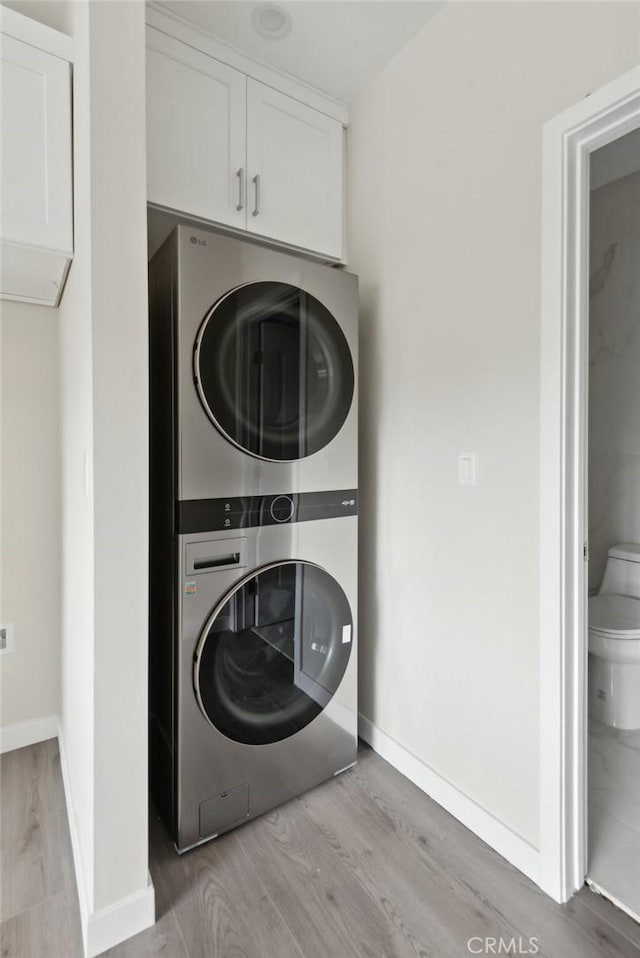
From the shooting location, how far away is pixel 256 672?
163 cm

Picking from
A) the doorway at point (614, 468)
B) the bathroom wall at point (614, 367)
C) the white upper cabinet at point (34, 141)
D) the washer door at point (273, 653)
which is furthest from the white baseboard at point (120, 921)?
the bathroom wall at point (614, 367)

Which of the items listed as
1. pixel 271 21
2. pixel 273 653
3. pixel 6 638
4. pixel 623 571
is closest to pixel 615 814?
pixel 623 571

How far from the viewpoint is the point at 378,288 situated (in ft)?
6.38

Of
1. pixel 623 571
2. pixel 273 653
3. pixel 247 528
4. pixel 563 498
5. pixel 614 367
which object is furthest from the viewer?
pixel 614 367

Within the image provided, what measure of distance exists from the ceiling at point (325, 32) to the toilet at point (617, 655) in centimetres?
236

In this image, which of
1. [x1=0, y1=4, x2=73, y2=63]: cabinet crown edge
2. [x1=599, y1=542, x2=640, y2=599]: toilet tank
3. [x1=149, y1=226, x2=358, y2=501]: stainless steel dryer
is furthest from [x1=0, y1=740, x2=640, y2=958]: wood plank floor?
[x1=0, y1=4, x2=73, y2=63]: cabinet crown edge

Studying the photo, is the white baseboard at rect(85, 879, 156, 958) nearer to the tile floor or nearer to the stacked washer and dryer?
the stacked washer and dryer

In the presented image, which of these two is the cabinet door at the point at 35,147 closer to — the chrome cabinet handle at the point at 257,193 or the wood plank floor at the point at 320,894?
the chrome cabinet handle at the point at 257,193

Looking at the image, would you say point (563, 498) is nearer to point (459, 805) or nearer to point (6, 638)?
point (459, 805)

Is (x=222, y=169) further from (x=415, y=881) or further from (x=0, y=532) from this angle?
(x=415, y=881)

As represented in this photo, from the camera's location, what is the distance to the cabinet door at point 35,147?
52.8 inches

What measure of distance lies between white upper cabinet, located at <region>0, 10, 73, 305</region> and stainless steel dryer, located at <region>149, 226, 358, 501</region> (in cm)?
30

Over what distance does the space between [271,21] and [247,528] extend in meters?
1.65

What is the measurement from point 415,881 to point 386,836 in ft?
0.57
